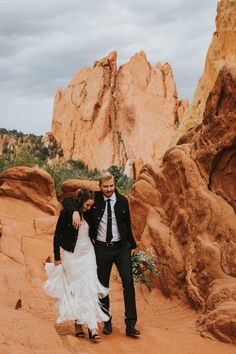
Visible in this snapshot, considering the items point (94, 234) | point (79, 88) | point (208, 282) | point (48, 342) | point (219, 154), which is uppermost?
point (79, 88)

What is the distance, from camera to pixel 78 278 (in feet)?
18.2

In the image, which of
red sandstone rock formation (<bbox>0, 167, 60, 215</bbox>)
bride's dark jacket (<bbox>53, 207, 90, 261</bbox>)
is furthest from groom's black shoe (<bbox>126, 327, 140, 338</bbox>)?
red sandstone rock formation (<bbox>0, 167, 60, 215</bbox>)

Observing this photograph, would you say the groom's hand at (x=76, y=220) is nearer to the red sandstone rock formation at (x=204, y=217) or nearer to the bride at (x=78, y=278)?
the bride at (x=78, y=278)

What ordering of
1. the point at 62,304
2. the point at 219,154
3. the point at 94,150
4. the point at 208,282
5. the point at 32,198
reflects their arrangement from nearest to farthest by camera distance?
the point at 62,304 < the point at 208,282 < the point at 219,154 < the point at 32,198 < the point at 94,150

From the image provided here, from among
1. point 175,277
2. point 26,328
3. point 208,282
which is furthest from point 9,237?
point 26,328

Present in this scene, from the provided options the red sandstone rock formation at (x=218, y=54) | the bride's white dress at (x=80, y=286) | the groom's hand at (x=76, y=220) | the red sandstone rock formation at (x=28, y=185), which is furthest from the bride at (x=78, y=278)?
the red sandstone rock formation at (x=218, y=54)

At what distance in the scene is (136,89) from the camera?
53.8 m

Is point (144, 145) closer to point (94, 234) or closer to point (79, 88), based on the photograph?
point (79, 88)

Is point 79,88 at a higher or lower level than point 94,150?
higher

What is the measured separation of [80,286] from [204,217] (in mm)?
2781

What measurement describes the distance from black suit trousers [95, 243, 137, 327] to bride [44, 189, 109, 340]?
5.2 inches

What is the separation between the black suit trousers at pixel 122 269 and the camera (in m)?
5.71

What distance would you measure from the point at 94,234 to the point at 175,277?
9.25 ft

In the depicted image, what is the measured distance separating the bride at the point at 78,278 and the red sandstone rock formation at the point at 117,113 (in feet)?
145
